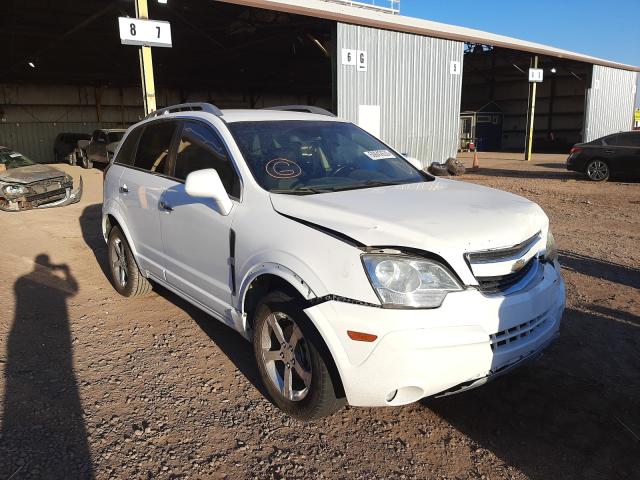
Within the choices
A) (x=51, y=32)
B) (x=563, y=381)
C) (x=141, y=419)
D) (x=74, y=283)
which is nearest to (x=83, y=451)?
(x=141, y=419)

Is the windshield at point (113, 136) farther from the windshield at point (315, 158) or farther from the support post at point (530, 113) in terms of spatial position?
the windshield at point (315, 158)

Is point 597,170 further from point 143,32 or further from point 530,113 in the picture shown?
point 143,32

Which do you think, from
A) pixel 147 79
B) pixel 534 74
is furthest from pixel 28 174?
pixel 534 74

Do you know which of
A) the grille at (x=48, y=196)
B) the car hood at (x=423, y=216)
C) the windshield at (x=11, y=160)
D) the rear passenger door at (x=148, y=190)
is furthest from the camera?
the windshield at (x=11, y=160)

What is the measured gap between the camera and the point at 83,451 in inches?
108

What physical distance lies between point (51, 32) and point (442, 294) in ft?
72.2

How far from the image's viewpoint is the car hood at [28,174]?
10377mm

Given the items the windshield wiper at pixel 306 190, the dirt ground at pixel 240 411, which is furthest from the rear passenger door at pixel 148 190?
the windshield wiper at pixel 306 190

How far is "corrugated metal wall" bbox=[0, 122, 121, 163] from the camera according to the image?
26812mm

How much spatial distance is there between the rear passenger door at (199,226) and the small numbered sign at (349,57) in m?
11.2

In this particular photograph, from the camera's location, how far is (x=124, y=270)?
5.21 metres

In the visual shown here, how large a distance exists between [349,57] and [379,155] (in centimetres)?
1141

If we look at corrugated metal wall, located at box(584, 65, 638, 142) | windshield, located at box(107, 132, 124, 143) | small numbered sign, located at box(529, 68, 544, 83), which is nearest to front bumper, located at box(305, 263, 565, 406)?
windshield, located at box(107, 132, 124, 143)

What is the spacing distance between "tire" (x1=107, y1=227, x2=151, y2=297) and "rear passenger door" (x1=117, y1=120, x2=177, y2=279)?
273mm
